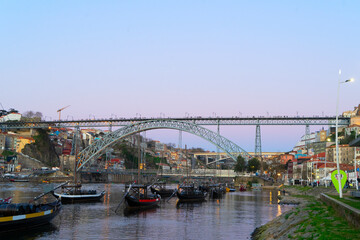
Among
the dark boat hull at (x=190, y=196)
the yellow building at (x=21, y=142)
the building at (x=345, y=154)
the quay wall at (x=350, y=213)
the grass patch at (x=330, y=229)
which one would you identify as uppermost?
the yellow building at (x=21, y=142)

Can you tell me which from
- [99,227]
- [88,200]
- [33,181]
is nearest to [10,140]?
[33,181]

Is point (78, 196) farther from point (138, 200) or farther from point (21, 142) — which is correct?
point (21, 142)

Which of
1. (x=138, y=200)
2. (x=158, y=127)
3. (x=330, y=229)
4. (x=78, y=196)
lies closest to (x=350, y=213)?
(x=330, y=229)

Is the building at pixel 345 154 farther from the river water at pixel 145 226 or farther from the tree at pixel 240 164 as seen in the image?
the river water at pixel 145 226

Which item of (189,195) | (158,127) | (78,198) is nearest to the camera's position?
(78,198)

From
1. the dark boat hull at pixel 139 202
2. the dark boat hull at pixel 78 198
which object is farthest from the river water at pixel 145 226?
the dark boat hull at pixel 78 198

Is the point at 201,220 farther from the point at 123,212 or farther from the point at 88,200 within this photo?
the point at 88,200

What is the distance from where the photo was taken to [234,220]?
28.5m

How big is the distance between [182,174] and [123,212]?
219 ft

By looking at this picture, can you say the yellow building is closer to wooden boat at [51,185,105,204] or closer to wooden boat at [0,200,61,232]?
wooden boat at [51,185,105,204]

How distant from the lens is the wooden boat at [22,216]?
20.1 m

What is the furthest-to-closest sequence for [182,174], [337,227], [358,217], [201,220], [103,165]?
[103,165], [182,174], [201,220], [337,227], [358,217]

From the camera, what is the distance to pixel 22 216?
20.8 meters

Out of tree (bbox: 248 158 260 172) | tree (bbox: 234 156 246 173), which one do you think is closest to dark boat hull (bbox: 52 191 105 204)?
tree (bbox: 234 156 246 173)
